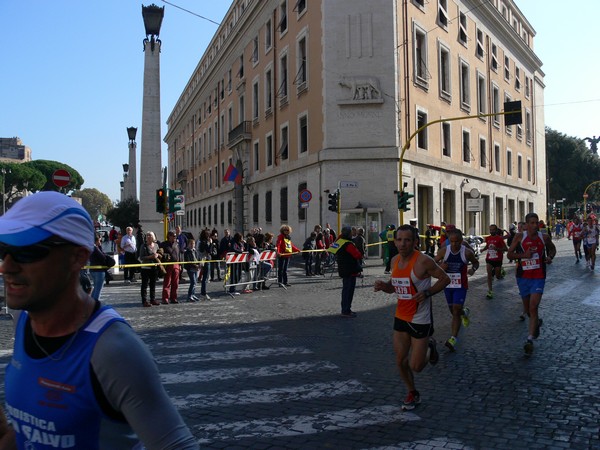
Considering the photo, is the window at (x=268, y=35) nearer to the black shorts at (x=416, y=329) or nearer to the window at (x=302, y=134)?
the window at (x=302, y=134)

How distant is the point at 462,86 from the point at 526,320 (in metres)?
26.5

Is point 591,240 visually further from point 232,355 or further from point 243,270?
point 232,355

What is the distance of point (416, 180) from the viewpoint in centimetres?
2750

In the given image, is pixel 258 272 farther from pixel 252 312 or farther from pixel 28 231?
pixel 28 231

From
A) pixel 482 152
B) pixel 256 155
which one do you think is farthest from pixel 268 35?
pixel 482 152

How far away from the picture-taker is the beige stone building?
2600cm

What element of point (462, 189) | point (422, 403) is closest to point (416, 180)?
point (462, 189)

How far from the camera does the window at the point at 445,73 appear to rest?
30795 millimetres

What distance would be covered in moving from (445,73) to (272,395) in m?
29.4

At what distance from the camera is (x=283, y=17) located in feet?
104

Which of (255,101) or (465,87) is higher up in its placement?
(255,101)

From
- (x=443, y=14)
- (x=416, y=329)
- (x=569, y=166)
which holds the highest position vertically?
(x=443, y=14)

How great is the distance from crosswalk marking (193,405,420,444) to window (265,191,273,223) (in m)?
28.5

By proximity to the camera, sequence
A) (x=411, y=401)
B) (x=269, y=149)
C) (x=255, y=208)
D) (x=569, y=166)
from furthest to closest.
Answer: (x=569, y=166), (x=255, y=208), (x=269, y=149), (x=411, y=401)
